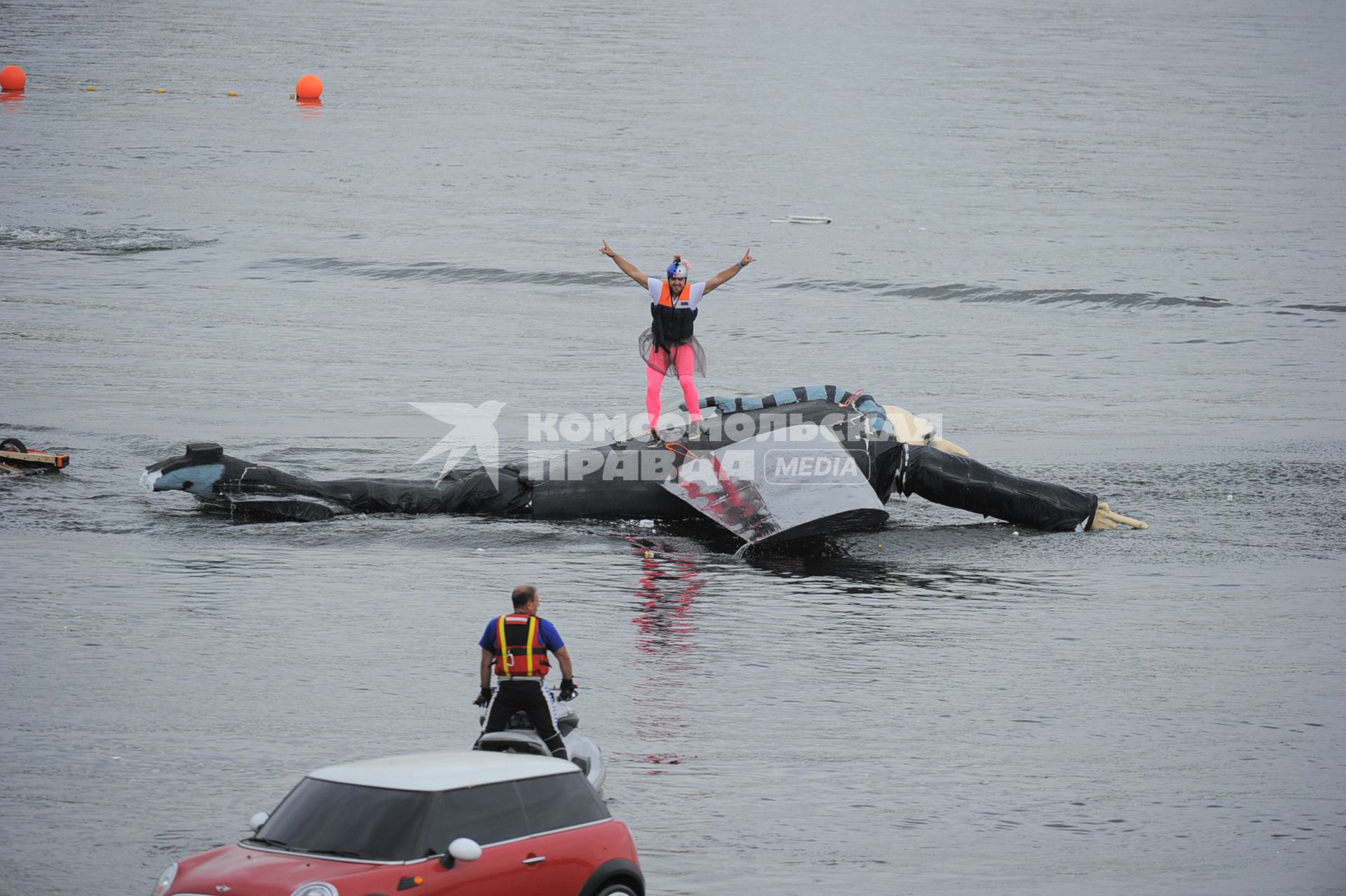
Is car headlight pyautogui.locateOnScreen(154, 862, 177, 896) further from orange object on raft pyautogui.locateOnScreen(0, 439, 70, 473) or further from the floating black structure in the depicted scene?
orange object on raft pyautogui.locateOnScreen(0, 439, 70, 473)

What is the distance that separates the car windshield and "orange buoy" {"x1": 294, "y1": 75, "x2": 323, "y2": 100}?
311 ft

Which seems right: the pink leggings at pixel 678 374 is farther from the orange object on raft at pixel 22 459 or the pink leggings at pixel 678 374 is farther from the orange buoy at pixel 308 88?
the orange buoy at pixel 308 88

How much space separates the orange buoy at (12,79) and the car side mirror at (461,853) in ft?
316

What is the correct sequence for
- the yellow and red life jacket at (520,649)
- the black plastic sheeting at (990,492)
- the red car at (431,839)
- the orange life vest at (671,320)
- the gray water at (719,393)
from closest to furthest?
the red car at (431,839)
the yellow and red life jacket at (520,649)
the gray water at (719,393)
the orange life vest at (671,320)
the black plastic sheeting at (990,492)

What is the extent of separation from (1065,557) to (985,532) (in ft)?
6.89

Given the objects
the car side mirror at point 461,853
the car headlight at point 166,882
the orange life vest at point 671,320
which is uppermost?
the orange life vest at point 671,320

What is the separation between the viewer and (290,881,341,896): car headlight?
1198cm

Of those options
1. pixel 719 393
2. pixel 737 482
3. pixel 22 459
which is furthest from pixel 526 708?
pixel 719 393

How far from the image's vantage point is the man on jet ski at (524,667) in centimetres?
1622

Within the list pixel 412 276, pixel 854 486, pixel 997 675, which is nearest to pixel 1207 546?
pixel 854 486

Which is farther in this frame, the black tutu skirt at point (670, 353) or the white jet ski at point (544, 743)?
the black tutu skirt at point (670, 353)

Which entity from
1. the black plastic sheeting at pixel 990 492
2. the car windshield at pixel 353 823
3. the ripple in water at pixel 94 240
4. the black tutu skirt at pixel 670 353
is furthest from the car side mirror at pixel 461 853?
the ripple in water at pixel 94 240

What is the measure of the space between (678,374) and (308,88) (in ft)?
263

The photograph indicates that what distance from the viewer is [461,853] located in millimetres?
12477
